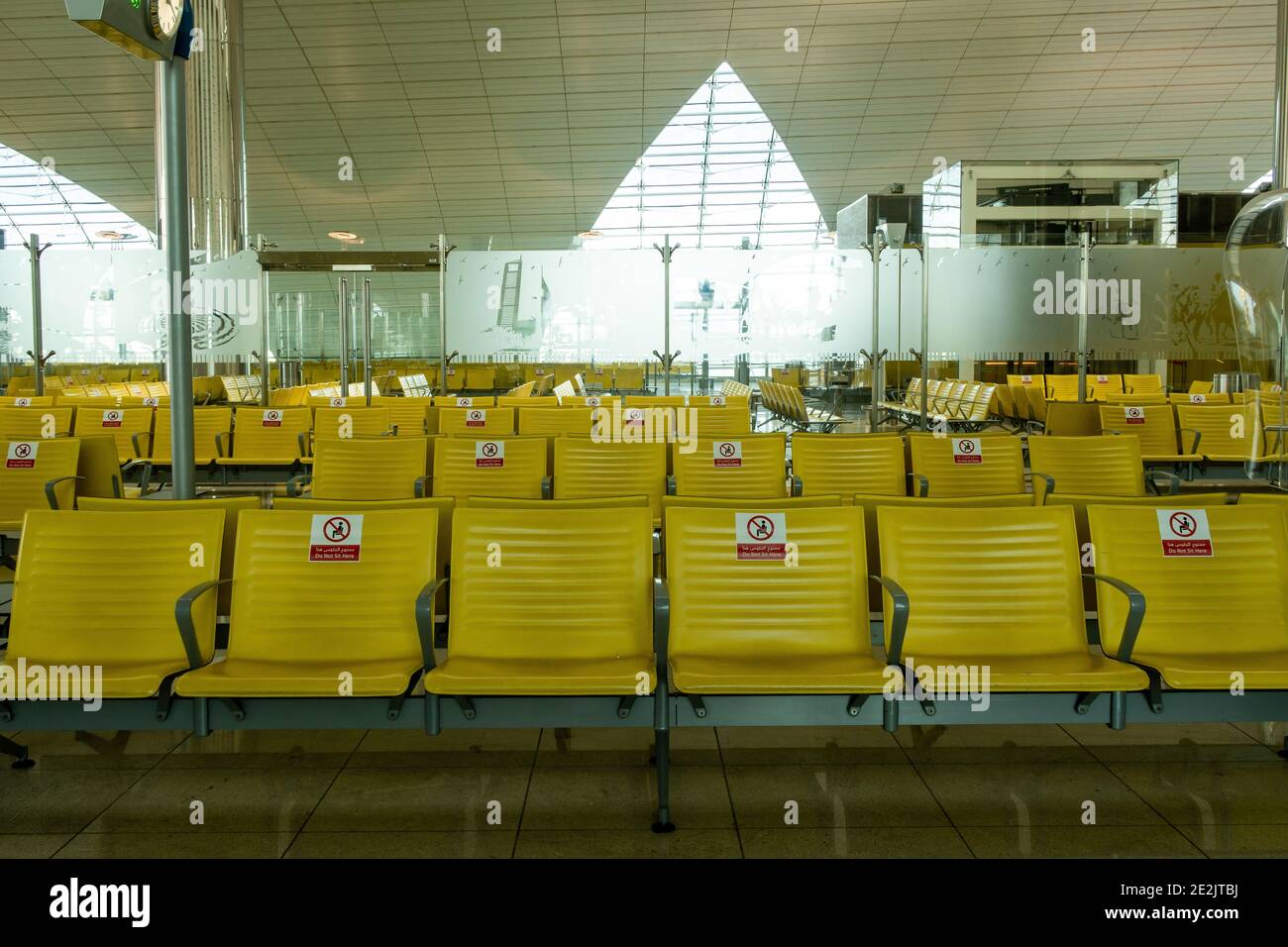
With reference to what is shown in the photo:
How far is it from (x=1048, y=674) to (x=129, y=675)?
249 cm

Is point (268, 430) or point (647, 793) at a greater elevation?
point (268, 430)

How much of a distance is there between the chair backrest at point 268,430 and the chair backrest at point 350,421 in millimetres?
153

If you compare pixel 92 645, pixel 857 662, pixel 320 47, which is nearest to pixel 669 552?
pixel 857 662

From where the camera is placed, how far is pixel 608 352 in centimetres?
1136

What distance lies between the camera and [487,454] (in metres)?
4.96

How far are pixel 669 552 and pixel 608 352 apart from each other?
8.46 meters

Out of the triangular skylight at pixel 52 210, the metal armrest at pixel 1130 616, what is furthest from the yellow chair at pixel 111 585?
the triangular skylight at pixel 52 210

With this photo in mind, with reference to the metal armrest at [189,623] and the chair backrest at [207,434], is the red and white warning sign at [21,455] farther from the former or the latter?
the metal armrest at [189,623]

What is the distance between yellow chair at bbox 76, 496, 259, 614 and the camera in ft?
10.4

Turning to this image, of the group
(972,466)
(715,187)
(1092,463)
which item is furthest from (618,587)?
(715,187)

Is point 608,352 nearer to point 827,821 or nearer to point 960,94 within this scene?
point 827,821

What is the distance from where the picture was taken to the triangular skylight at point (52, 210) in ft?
83.8

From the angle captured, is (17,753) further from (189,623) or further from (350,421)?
(350,421)

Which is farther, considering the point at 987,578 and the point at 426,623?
the point at 987,578
